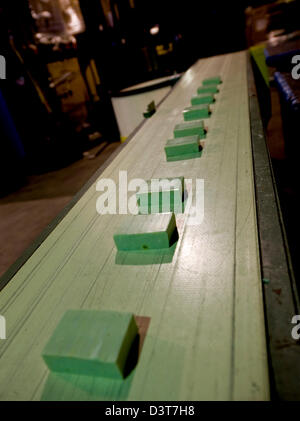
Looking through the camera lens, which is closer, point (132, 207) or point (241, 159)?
point (132, 207)

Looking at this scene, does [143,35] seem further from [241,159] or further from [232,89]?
[241,159]

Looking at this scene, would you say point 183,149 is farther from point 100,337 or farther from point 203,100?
point 100,337

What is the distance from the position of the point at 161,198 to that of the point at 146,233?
0.38m

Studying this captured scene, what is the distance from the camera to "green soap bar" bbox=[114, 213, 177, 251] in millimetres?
1326

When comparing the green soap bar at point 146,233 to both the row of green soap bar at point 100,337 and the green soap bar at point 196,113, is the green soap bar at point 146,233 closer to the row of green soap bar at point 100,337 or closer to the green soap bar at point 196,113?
the row of green soap bar at point 100,337

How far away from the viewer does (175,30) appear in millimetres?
10281

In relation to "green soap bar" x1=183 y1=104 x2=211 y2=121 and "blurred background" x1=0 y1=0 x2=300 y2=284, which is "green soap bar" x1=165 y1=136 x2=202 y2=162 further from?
"blurred background" x1=0 y1=0 x2=300 y2=284

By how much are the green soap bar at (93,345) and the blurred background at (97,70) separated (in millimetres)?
3658

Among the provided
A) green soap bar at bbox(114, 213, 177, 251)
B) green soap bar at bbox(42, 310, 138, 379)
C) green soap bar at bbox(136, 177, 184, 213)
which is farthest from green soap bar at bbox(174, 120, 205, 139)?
green soap bar at bbox(42, 310, 138, 379)

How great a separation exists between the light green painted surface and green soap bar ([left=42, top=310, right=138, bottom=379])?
6cm

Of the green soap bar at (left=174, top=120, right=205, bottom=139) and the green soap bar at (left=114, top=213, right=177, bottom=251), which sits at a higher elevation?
the green soap bar at (left=174, top=120, right=205, bottom=139)

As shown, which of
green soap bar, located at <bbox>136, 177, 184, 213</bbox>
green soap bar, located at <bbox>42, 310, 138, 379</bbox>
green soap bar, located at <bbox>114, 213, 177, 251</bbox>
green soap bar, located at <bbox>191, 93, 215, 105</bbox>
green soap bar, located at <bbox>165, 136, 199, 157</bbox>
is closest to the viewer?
green soap bar, located at <bbox>42, 310, 138, 379</bbox>
